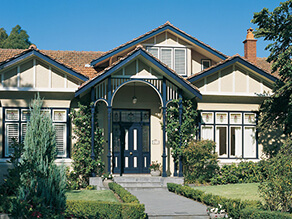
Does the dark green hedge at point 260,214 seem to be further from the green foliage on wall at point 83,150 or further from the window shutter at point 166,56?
the window shutter at point 166,56

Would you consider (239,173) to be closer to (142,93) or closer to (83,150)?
(142,93)

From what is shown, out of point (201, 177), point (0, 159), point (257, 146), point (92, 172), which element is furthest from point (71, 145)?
point (257, 146)

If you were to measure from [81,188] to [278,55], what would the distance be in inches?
389

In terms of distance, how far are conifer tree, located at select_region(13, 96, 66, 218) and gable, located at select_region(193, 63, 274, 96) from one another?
10.8 metres

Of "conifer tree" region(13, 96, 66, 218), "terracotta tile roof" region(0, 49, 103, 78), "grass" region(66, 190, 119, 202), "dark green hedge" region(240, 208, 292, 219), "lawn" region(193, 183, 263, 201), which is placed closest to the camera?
"conifer tree" region(13, 96, 66, 218)

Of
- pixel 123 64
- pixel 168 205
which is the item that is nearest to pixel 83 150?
pixel 123 64

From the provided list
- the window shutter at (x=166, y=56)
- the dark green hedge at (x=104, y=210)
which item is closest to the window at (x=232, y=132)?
the window shutter at (x=166, y=56)

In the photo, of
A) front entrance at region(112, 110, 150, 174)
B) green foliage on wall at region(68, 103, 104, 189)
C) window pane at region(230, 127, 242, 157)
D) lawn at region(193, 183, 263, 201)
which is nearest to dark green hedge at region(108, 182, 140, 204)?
green foliage on wall at region(68, 103, 104, 189)

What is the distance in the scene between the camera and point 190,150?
59.5 ft

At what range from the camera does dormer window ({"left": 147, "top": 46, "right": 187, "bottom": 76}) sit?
828 inches

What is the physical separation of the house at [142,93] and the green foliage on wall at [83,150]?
0.43 meters

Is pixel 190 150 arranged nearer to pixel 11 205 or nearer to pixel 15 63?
pixel 15 63

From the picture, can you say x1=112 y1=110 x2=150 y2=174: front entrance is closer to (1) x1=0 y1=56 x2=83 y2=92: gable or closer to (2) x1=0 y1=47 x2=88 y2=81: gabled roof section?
(1) x1=0 y1=56 x2=83 y2=92: gable

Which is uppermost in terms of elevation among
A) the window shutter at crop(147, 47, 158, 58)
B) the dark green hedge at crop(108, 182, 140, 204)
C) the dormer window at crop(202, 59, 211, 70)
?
the window shutter at crop(147, 47, 158, 58)
